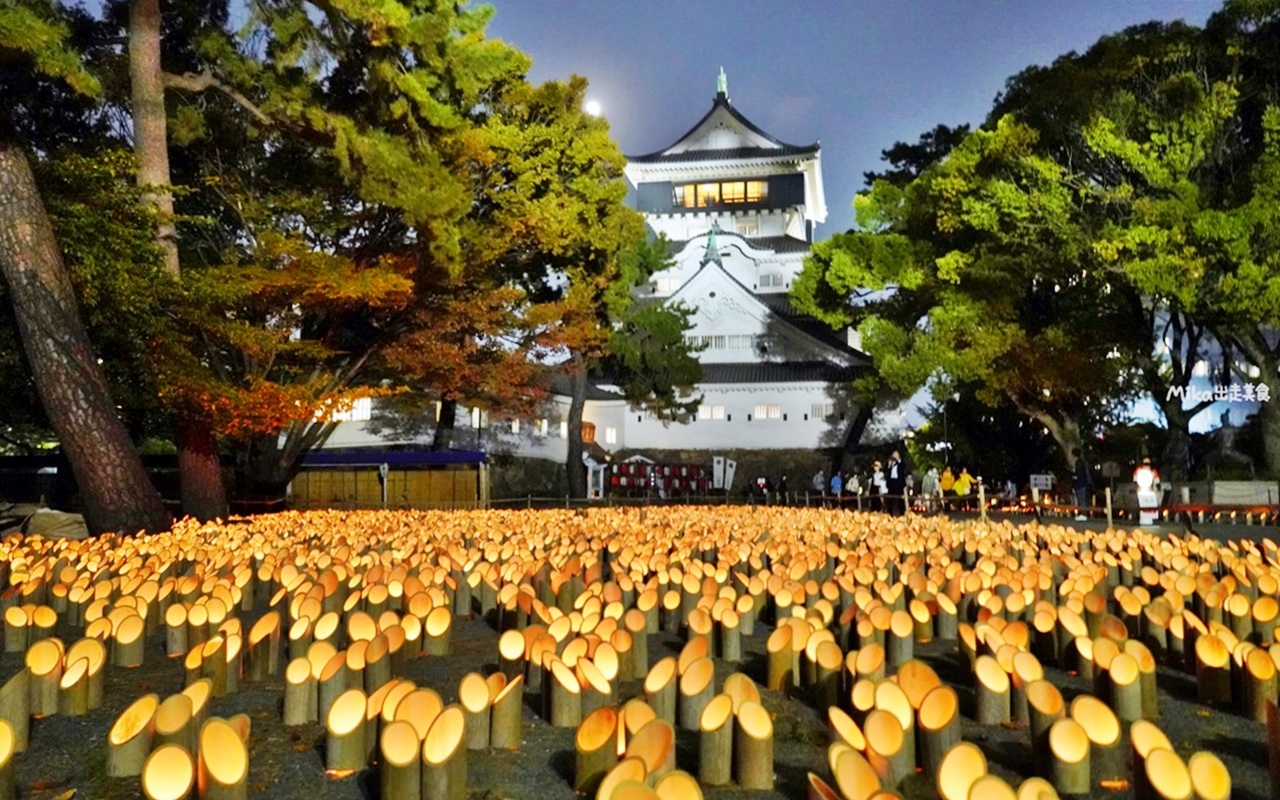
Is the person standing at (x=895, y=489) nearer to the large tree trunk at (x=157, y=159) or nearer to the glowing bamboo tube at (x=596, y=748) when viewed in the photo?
the large tree trunk at (x=157, y=159)

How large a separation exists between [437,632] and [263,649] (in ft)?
2.77

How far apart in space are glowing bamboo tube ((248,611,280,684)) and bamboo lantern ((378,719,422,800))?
1838 millimetres

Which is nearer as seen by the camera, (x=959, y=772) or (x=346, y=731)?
(x=959, y=772)

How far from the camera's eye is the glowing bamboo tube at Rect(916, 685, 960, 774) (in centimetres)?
277

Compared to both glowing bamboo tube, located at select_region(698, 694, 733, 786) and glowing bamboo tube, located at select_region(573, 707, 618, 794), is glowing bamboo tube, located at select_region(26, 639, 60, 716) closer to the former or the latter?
glowing bamboo tube, located at select_region(573, 707, 618, 794)

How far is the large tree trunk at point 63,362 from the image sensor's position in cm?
945

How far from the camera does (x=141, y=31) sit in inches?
474

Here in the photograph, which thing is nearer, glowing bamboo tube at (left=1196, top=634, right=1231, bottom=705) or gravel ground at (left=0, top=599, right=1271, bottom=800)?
gravel ground at (left=0, top=599, right=1271, bottom=800)

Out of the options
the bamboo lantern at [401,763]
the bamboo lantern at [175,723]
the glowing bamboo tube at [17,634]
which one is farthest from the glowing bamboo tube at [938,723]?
the glowing bamboo tube at [17,634]

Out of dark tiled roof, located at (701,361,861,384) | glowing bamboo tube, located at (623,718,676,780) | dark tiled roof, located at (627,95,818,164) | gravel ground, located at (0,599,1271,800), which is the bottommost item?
gravel ground, located at (0,599,1271,800)

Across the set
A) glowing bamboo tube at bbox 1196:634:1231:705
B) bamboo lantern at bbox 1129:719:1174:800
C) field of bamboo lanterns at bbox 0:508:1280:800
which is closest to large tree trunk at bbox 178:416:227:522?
field of bamboo lanterns at bbox 0:508:1280:800

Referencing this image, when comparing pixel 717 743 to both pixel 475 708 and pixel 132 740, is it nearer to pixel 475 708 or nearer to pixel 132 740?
pixel 475 708

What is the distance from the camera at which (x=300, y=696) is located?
3418 millimetres

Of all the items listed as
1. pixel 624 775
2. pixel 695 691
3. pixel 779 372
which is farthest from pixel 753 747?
pixel 779 372
